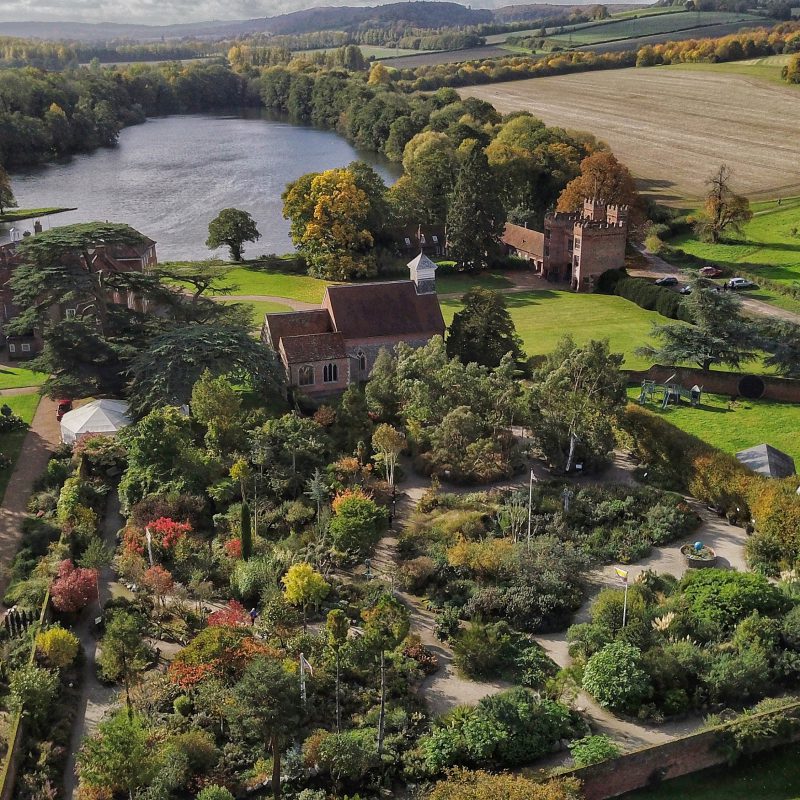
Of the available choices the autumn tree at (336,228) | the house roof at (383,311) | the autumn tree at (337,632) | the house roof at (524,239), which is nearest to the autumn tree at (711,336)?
the house roof at (383,311)

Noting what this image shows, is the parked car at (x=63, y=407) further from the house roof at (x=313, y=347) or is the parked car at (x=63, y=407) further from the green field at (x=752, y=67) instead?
the green field at (x=752, y=67)

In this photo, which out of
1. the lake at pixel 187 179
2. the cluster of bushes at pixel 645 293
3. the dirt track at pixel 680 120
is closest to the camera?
the cluster of bushes at pixel 645 293

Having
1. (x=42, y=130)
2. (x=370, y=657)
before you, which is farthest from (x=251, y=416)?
(x=42, y=130)

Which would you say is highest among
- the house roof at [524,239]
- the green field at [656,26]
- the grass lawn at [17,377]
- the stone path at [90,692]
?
the green field at [656,26]

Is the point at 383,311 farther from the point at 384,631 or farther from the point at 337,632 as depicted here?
the point at 337,632

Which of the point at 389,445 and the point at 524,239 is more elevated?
the point at 389,445

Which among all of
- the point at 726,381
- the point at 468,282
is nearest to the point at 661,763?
the point at 726,381

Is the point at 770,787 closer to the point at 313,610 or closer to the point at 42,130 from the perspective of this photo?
the point at 313,610
